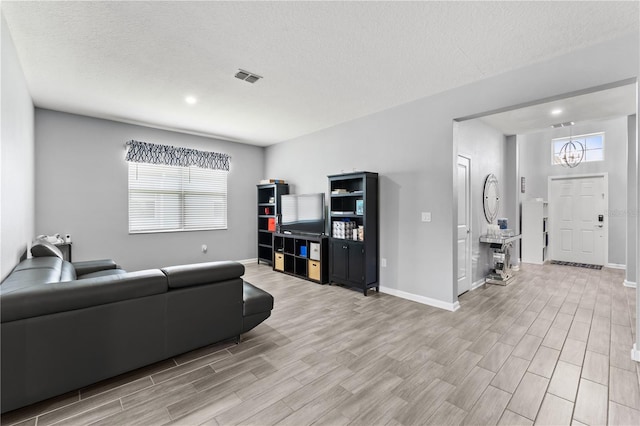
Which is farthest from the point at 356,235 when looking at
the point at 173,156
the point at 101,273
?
the point at 173,156

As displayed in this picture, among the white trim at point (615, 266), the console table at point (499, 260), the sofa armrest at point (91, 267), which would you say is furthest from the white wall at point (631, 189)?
the sofa armrest at point (91, 267)

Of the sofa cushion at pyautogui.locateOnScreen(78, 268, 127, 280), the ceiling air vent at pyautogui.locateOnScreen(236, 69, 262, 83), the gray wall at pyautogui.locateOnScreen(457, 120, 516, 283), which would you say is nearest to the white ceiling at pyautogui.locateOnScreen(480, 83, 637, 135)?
the gray wall at pyautogui.locateOnScreen(457, 120, 516, 283)

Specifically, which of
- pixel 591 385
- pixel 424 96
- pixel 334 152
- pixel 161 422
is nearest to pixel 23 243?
pixel 161 422

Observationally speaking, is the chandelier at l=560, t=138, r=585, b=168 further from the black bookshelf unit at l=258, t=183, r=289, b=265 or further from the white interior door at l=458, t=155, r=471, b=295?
the black bookshelf unit at l=258, t=183, r=289, b=265

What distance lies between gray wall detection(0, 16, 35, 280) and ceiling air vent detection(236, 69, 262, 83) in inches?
70.3

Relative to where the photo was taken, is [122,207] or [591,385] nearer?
[591,385]

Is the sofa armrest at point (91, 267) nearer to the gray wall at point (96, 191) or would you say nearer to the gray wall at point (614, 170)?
the gray wall at point (96, 191)

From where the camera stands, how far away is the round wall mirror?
490 cm

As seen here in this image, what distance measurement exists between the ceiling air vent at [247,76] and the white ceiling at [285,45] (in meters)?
0.09

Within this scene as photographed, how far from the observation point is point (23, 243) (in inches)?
122

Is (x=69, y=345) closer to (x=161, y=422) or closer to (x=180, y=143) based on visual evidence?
(x=161, y=422)

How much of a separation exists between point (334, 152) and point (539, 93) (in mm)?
2974

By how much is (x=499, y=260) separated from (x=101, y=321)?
5.42 m

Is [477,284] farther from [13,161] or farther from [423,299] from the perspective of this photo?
[13,161]
